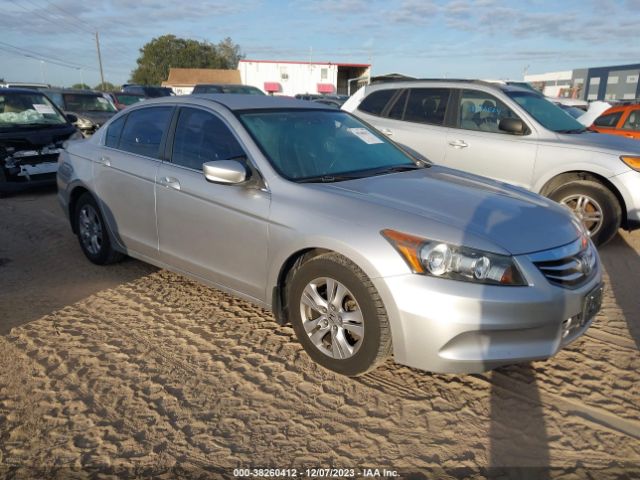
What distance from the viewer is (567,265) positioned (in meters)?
2.97

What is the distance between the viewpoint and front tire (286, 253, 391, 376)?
2.89 meters

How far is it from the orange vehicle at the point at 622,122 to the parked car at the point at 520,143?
3830 mm

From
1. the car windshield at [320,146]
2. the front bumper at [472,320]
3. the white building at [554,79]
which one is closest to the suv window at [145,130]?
the car windshield at [320,146]

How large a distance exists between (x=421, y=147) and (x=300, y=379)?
4415mm

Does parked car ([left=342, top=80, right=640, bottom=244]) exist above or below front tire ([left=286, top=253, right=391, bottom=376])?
above

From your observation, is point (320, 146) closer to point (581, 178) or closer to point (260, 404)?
point (260, 404)

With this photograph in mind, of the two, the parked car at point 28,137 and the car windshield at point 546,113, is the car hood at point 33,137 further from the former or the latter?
the car windshield at point 546,113

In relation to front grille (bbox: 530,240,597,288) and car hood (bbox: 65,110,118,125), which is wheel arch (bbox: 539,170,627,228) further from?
car hood (bbox: 65,110,118,125)

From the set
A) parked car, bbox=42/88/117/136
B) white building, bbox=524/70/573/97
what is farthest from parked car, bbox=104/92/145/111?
white building, bbox=524/70/573/97

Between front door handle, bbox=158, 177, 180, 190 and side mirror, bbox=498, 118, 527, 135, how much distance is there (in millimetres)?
3995

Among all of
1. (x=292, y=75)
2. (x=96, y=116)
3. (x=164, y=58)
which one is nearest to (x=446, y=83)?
(x=96, y=116)

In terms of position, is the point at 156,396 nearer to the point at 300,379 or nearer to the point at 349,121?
the point at 300,379

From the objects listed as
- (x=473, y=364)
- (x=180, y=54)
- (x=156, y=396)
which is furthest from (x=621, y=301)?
(x=180, y=54)

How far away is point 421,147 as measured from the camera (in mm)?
6824
